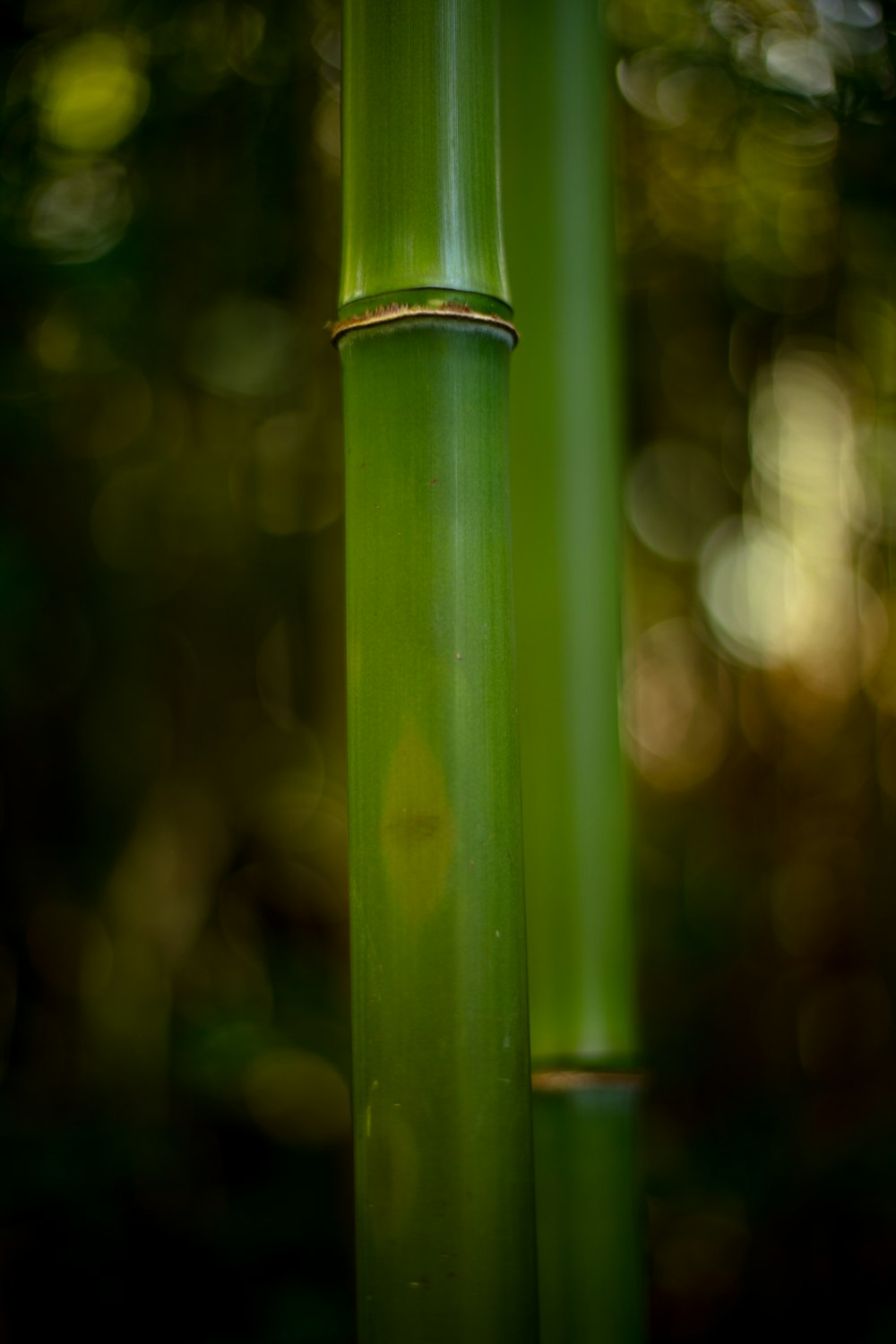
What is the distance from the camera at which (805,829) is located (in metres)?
1.62

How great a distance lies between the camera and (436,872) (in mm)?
400

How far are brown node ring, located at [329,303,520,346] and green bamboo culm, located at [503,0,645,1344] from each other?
0.08 m

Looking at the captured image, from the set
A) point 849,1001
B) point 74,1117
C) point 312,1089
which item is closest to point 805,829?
point 849,1001

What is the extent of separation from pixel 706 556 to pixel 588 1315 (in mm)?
1332

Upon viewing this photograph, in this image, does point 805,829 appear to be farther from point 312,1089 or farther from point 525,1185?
point 525,1185

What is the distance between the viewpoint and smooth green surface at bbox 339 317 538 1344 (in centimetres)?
40

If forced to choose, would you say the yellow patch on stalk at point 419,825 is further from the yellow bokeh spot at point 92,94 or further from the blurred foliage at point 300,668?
the yellow bokeh spot at point 92,94

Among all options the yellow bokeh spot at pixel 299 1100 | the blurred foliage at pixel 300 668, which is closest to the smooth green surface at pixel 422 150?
the blurred foliage at pixel 300 668

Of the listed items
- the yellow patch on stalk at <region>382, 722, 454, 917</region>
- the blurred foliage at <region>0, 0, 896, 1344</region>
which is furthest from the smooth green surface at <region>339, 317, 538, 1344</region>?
the blurred foliage at <region>0, 0, 896, 1344</region>

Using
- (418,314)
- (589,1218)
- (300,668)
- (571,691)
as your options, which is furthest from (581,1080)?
(300,668)

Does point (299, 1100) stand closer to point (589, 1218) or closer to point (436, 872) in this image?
point (589, 1218)

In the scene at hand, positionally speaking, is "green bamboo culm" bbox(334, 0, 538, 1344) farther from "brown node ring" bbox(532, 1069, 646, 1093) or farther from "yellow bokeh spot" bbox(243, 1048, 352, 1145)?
"yellow bokeh spot" bbox(243, 1048, 352, 1145)

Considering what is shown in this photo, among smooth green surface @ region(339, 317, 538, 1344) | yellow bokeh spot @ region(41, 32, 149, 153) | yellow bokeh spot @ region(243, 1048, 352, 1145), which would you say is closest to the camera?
smooth green surface @ region(339, 317, 538, 1344)

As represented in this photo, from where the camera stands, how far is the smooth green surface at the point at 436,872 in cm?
40
